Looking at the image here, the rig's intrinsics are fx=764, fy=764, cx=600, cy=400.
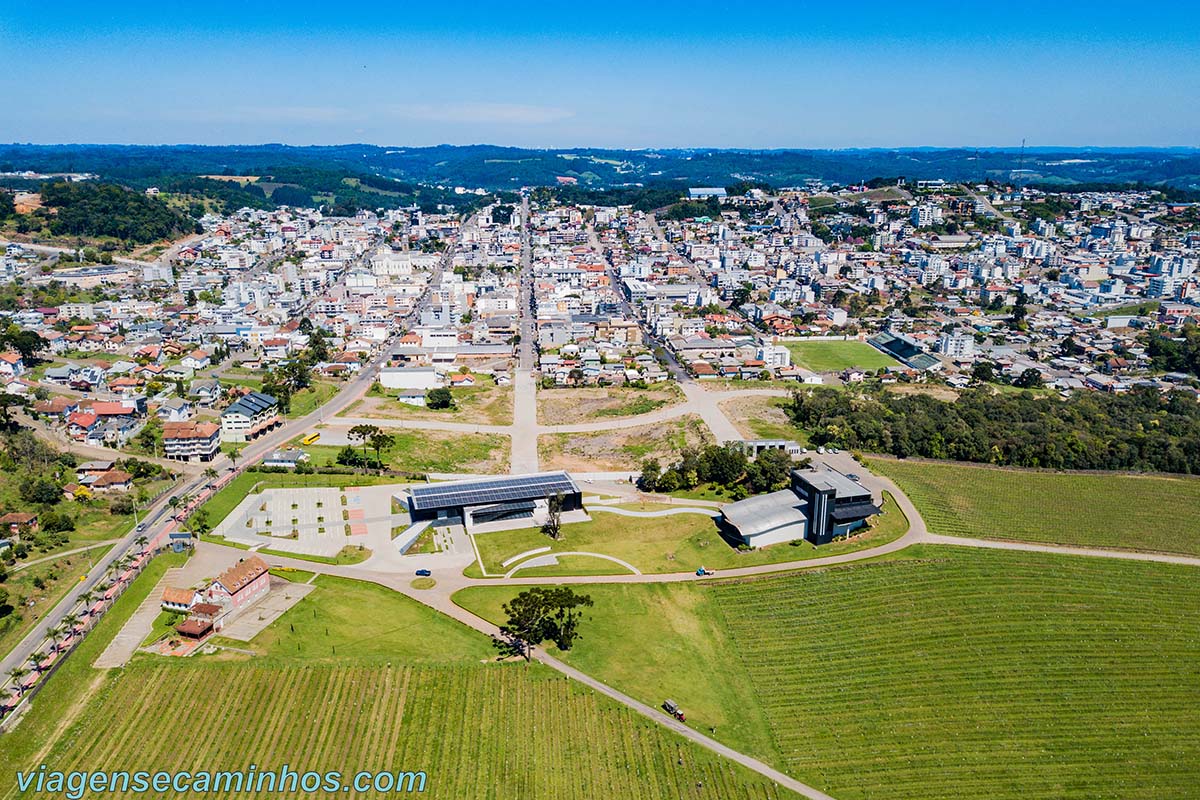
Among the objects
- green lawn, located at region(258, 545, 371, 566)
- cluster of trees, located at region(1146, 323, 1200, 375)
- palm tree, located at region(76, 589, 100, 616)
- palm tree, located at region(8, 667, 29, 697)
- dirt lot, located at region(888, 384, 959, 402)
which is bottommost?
green lawn, located at region(258, 545, 371, 566)

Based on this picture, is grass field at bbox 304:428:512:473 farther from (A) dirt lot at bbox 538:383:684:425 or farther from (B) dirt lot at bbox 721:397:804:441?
(B) dirt lot at bbox 721:397:804:441

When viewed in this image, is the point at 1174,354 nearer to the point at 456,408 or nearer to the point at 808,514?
the point at 808,514

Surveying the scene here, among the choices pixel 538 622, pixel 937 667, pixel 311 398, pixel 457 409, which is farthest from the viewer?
pixel 311 398

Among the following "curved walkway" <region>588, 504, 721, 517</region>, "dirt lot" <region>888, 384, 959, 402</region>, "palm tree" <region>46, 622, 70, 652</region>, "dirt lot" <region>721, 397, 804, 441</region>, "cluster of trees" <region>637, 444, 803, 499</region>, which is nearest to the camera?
"palm tree" <region>46, 622, 70, 652</region>

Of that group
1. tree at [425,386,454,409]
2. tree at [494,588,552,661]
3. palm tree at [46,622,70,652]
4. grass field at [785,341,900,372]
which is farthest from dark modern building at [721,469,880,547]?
grass field at [785,341,900,372]

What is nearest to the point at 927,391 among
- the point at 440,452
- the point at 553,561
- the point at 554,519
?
the point at 554,519

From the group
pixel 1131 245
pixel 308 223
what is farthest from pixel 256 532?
pixel 1131 245
